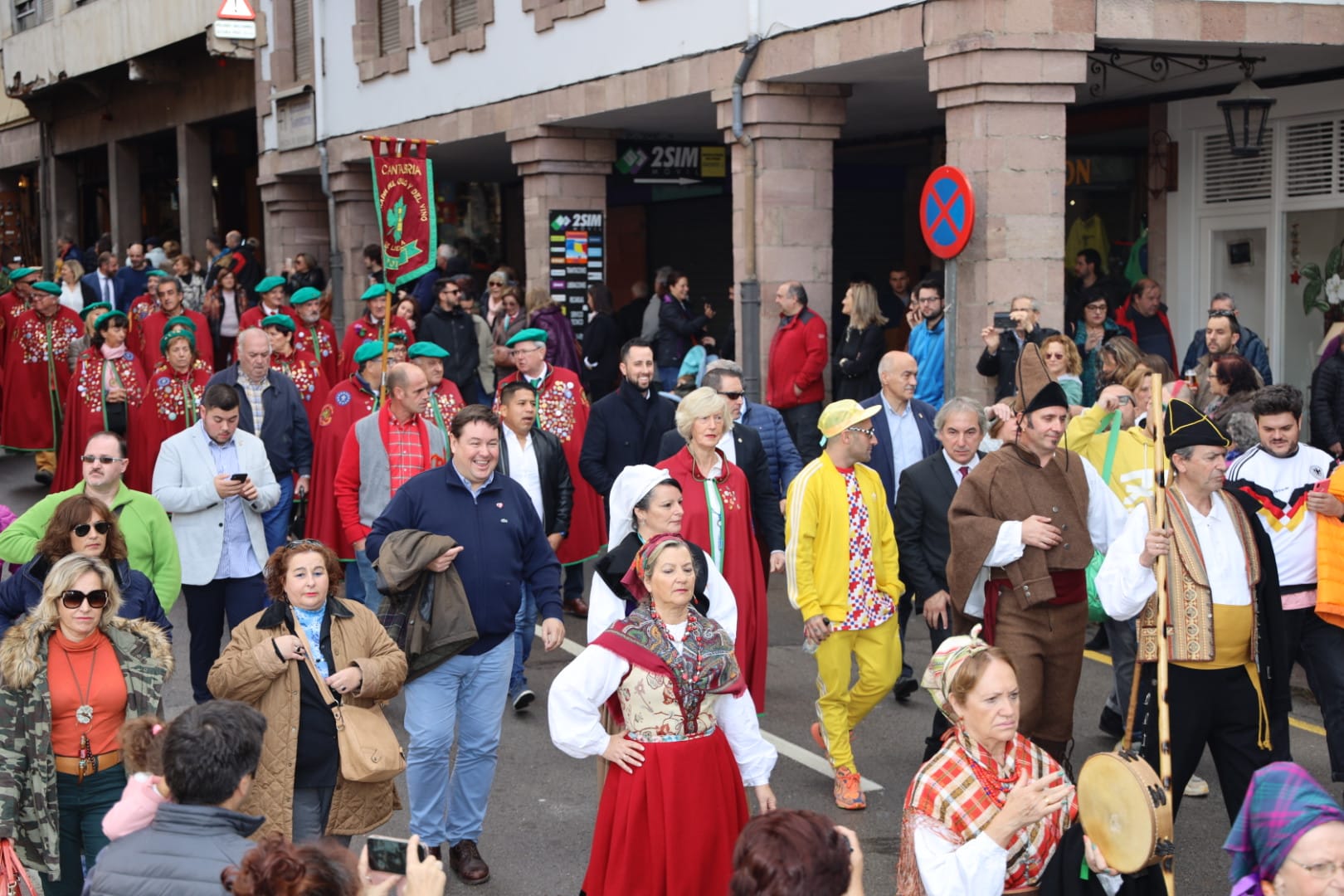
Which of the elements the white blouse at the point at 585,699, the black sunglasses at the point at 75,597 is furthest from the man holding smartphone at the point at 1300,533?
the black sunglasses at the point at 75,597

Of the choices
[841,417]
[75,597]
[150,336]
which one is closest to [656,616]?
[75,597]

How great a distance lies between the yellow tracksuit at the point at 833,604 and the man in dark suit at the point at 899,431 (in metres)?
1.65

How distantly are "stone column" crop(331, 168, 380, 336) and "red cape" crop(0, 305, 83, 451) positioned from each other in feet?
25.9

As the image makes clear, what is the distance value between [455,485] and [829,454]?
193cm

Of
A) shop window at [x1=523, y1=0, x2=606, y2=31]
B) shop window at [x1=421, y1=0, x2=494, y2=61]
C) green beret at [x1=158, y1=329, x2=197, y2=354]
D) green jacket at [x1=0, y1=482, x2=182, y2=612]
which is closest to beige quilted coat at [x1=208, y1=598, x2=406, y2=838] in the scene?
green jacket at [x1=0, y1=482, x2=182, y2=612]

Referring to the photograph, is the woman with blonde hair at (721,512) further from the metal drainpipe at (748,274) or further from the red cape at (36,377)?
the red cape at (36,377)

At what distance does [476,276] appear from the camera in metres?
25.6

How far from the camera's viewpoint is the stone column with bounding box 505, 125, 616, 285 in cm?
1903

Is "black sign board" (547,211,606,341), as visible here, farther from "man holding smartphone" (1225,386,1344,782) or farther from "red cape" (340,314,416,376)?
"man holding smartphone" (1225,386,1344,782)

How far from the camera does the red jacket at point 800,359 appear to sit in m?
14.3

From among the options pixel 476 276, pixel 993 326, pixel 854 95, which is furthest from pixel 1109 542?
pixel 476 276

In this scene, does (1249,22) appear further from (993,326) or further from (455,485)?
(455,485)

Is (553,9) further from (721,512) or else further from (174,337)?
(721,512)

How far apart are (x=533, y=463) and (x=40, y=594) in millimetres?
3668
